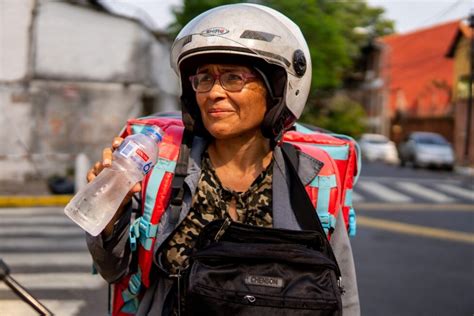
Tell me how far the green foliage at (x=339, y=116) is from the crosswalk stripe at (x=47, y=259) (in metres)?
32.8

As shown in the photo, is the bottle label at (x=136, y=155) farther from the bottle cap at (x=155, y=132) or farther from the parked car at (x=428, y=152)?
the parked car at (x=428, y=152)

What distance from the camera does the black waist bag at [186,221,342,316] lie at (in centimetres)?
180

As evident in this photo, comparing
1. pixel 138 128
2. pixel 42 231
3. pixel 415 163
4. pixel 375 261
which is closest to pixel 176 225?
pixel 138 128

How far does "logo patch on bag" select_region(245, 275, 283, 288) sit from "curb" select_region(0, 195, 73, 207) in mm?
11252

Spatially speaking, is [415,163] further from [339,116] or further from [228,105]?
[228,105]

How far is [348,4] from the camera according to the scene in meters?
50.2

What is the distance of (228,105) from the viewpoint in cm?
210

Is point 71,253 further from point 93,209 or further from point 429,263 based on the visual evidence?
point 93,209

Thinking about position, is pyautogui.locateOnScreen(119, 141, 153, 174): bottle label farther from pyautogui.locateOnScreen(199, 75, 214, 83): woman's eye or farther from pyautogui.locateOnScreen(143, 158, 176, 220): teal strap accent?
pyautogui.locateOnScreen(199, 75, 214, 83): woman's eye

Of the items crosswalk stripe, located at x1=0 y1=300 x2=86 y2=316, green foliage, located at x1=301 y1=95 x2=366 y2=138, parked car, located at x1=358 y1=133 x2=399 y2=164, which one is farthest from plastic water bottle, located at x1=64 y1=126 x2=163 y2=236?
parked car, located at x1=358 y1=133 x2=399 y2=164

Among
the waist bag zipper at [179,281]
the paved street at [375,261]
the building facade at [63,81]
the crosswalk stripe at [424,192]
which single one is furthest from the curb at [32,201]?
the waist bag zipper at [179,281]

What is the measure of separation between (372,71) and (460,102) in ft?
71.6

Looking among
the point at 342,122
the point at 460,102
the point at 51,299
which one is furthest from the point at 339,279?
the point at 342,122

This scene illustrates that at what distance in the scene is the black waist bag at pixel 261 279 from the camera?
1.80m
